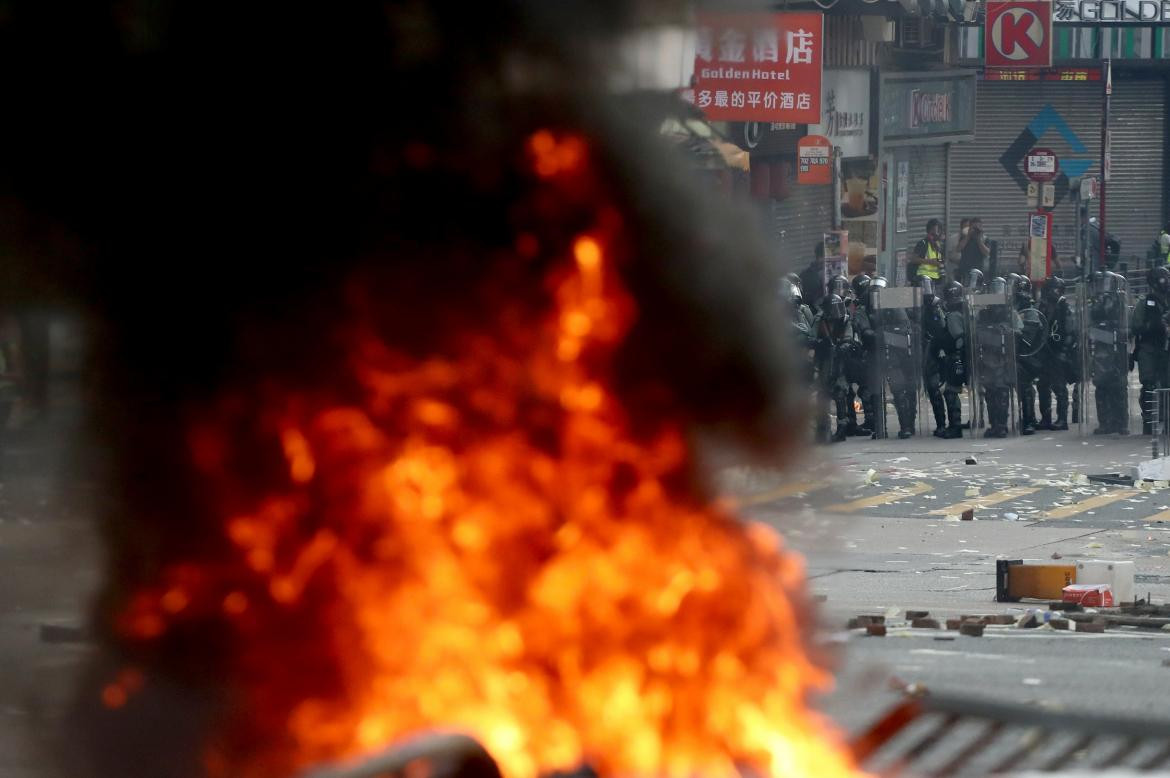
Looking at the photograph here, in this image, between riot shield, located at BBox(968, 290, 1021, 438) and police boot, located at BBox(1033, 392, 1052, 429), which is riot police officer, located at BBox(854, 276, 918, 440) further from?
police boot, located at BBox(1033, 392, 1052, 429)

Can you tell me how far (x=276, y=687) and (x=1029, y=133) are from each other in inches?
1344

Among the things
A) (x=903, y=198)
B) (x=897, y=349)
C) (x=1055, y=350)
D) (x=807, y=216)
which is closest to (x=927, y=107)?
(x=903, y=198)

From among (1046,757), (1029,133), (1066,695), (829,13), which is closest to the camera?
(1046,757)

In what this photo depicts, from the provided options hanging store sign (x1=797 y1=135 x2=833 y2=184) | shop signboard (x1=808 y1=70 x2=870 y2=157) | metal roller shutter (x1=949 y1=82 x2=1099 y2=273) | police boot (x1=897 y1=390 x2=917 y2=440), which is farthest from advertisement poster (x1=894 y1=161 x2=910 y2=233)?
police boot (x1=897 y1=390 x2=917 y2=440)

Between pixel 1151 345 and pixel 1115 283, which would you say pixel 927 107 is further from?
pixel 1151 345

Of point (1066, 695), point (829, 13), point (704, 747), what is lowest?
point (1066, 695)

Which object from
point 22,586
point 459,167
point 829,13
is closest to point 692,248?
point 459,167

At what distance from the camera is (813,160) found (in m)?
25.3

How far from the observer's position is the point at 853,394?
58.5 feet

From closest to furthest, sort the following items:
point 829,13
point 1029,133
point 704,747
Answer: point 704,747, point 829,13, point 1029,133

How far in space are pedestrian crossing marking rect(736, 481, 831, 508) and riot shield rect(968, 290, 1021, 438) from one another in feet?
41.4

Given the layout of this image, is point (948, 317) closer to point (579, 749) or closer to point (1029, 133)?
point (579, 749)

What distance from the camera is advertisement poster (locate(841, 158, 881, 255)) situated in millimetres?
A: 29188

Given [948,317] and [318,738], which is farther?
[948,317]
